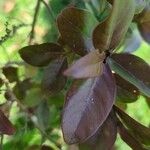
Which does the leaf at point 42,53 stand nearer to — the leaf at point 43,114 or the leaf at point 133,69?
the leaf at point 133,69

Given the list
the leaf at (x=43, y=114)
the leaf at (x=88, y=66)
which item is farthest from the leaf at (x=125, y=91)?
the leaf at (x=43, y=114)

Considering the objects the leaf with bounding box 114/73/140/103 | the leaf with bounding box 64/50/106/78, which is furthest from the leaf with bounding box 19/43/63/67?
the leaf with bounding box 64/50/106/78

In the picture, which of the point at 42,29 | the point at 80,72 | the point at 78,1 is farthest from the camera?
the point at 42,29

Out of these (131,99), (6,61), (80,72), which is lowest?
(6,61)

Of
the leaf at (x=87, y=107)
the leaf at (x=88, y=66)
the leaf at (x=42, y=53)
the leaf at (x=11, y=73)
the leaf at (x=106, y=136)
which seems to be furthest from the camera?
the leaf at (x=11, y=73)

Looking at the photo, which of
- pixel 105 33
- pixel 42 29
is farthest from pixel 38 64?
pixel 42 29

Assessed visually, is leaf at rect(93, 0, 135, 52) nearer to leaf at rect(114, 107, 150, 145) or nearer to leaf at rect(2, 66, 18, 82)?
leaf at rect(114, 107, 150, 145)

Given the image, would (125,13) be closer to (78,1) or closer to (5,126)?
→ (5,126)
